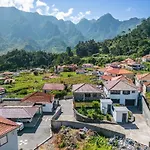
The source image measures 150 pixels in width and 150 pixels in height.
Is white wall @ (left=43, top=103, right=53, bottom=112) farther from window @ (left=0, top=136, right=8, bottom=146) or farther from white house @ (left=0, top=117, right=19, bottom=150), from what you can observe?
window @ (left=0, top=136, right=8, bottom=146)

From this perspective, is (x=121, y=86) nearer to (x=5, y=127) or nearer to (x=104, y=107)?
(x=104, y=107)

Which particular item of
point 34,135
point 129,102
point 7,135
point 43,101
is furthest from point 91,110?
point 7,135

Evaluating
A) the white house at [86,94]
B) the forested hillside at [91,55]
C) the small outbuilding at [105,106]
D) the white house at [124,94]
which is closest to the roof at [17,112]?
the white house at [86,94]

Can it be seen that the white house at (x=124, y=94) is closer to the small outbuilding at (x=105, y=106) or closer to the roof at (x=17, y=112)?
the small outbuilding at (x=105, y=106)

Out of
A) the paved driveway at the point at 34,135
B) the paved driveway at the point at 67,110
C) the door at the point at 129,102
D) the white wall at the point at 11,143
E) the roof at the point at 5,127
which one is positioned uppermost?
the roof at the point at 5,127

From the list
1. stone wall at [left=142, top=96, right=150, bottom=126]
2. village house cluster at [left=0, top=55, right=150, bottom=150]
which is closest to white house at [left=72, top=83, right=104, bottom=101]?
village house cluster at [left=0, top=55, right=150, bottom=150]

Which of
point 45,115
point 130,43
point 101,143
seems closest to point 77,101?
point 45,115
